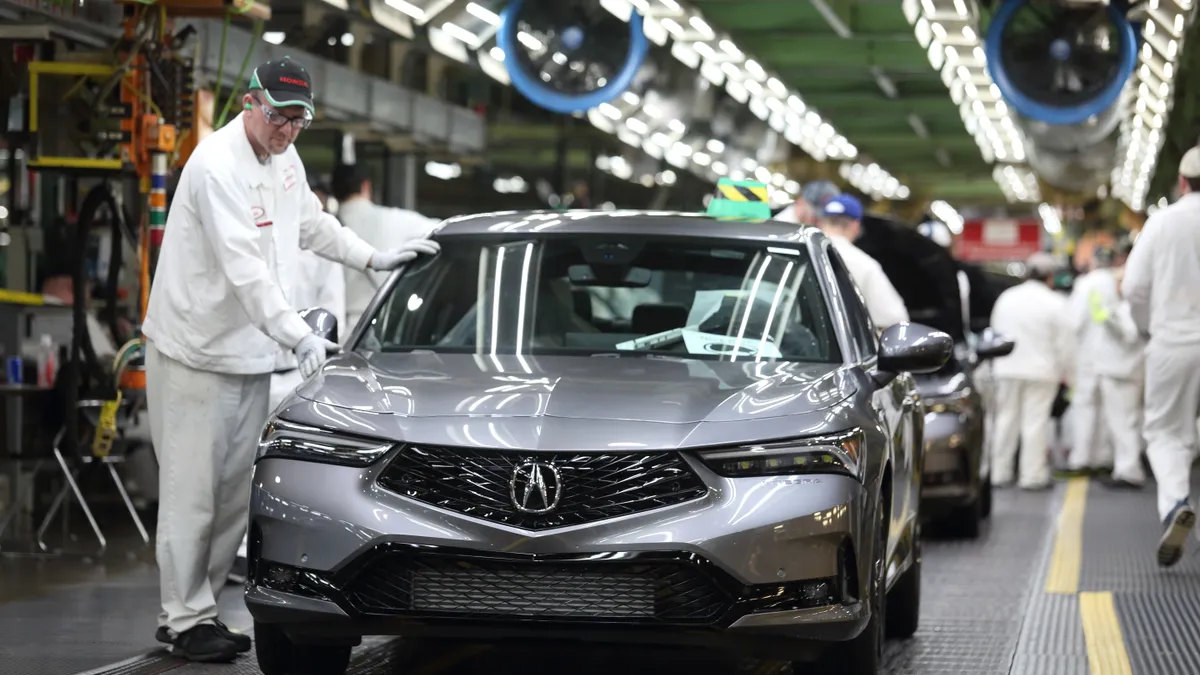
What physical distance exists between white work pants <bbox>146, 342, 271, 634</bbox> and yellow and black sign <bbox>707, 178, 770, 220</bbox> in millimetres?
3581

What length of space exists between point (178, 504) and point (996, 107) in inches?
740

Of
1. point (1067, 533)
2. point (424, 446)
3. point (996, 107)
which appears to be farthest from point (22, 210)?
point (996, 107)

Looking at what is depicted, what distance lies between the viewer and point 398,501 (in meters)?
5.46

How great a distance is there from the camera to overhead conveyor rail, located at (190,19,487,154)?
13.0m

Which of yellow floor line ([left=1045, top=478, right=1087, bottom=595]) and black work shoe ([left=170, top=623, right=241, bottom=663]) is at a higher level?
black work shoe ([left=170, top=623, right=241, bottom=663])

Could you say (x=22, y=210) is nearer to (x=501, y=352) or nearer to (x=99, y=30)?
(x=99, y=30)

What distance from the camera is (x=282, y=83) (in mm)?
6691

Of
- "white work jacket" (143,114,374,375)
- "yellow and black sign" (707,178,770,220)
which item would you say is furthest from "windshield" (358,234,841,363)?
"yellow and black sign" (707,178,770,220)

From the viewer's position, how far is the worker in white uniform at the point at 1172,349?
33.3ft

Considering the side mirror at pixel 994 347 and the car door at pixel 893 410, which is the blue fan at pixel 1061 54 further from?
the car door at pixel 893 410

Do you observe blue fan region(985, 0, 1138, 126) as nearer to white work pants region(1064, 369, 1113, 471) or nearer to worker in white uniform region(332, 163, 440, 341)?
white work pants region(1064, 369, 1113, 471)

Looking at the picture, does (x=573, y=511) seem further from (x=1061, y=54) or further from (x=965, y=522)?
(x=1061, y=54)

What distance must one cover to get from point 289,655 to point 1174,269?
19.2ft

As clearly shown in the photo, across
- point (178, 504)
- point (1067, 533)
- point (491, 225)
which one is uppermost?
point (491, 225)
